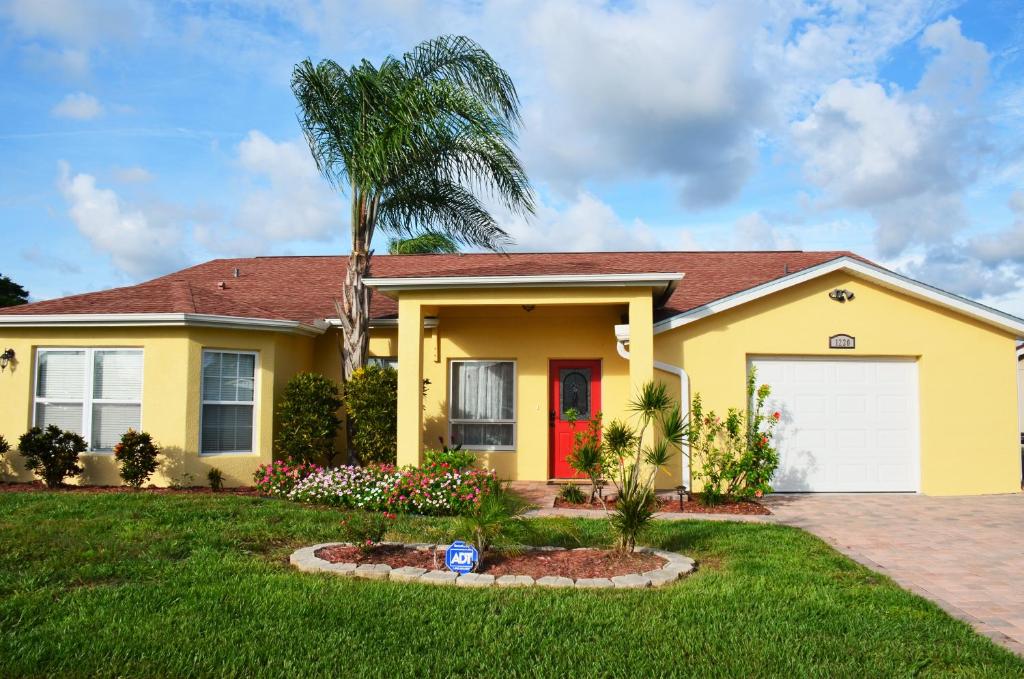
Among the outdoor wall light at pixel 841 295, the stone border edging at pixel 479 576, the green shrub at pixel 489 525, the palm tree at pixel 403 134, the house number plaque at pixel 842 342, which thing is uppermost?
the palm tree at pixel 403 134

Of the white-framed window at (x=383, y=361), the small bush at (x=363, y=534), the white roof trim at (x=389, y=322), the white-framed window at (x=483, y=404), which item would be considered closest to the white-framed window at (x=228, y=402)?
the white roof trim at (x=389, y=322)

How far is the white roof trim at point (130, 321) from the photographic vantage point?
38.2ft

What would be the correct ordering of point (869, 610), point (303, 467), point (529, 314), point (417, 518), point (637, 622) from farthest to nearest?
point (529, 314) < point (303, 467) < point (417, 518) < point (869, 610) < point (637, 622)

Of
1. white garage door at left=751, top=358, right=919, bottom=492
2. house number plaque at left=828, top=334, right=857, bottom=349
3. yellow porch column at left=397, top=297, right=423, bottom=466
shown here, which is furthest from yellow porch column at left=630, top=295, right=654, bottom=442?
yellow porch column at left=397, top=297, right=423, bottom=466

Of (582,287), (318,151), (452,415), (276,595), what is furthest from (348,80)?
(276,595)

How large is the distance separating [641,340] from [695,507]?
2537 mm

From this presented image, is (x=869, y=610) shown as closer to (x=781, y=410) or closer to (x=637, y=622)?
(x=637, y=622)

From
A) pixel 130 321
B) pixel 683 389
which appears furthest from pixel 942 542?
pixel 130 321

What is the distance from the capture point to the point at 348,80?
12.1 m

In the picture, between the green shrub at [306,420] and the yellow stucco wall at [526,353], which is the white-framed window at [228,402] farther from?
the yellow stucco wall at [526,353]

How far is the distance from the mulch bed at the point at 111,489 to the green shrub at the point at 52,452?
213mm

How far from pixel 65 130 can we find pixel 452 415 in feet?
27.1

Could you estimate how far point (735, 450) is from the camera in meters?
11.7

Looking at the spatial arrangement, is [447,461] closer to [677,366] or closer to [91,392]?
[677,366]
